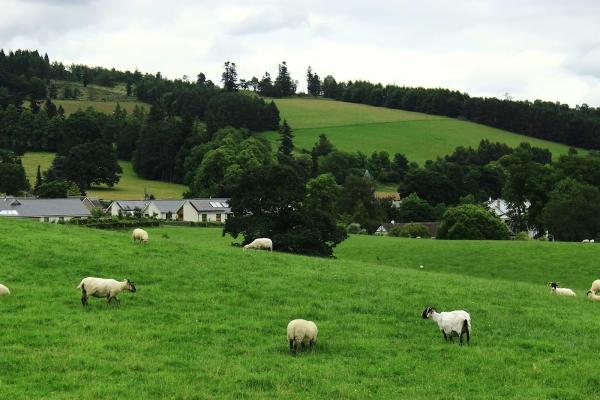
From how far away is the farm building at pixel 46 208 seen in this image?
114750 mm

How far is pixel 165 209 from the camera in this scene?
435 feet

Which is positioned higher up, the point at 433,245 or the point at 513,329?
the point at 513,329

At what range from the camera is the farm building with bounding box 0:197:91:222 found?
115 m

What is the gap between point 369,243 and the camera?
7300 centimetres

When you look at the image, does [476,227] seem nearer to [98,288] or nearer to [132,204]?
[132,204]

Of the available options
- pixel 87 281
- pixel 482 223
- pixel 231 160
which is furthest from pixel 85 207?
pixel 87 281

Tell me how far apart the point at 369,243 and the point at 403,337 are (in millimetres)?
50995

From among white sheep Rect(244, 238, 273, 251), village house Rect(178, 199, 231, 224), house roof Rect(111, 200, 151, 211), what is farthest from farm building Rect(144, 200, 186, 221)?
white sheep Rect(244, 238, 273, 251)

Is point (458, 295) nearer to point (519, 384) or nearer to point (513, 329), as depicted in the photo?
point (513, 329)

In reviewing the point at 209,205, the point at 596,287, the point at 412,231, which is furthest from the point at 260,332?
the point at 209,205

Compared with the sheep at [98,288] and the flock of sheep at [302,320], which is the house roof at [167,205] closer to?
the flock of sheep at [302,320]

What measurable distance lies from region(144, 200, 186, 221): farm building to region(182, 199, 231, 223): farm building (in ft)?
4.28

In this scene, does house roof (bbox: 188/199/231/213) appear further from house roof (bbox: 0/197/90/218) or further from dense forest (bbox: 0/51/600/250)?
house roof (bbox: 0/197/90/218)

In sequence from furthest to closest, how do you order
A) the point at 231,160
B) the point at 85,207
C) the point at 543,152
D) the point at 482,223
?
the point at 543,152 < the point at 231,160 < the point at 85,207 < the point at 482,223
